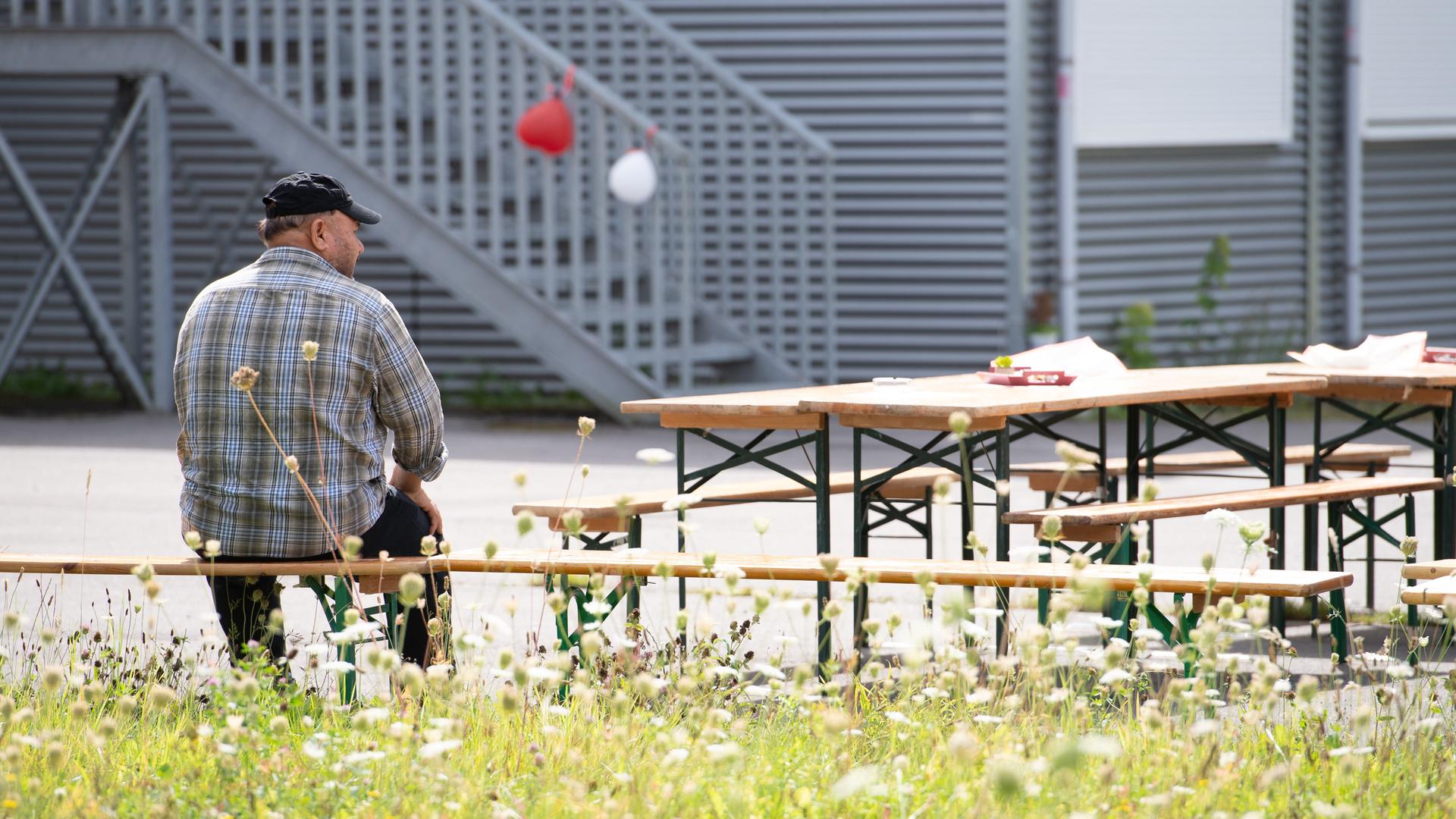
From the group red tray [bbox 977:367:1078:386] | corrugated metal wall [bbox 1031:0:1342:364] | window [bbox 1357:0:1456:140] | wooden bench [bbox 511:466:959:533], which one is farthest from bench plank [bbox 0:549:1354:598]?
window [bbox 1357:0:1456:140]

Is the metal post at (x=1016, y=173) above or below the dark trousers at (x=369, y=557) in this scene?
above

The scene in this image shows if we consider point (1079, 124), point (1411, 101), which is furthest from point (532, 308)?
point (1411, 101)

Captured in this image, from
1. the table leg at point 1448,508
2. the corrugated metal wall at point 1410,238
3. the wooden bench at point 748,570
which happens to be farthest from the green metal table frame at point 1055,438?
the corrugated metal wall at point 1410,238

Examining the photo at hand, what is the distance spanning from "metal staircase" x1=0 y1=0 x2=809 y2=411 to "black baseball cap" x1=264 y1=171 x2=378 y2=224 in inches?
283

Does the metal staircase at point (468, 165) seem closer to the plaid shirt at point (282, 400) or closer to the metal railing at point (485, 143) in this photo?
the metal railing at point (485, 143)

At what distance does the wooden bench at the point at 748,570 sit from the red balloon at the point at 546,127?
7.58 meters

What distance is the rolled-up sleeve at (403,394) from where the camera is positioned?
486 centimetres

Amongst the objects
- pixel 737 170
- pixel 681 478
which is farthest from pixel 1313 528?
pixel 737 170

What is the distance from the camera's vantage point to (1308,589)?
4.52 meters

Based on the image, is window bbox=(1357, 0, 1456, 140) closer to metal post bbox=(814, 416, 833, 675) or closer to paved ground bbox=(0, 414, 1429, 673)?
paved ground bbox=(0, 414, 1429, 673)

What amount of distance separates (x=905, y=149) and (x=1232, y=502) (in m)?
8.35

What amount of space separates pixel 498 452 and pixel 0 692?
25.6 feet

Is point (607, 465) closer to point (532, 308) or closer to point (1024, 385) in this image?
point (532, 308)

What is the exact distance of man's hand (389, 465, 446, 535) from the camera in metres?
5.07
